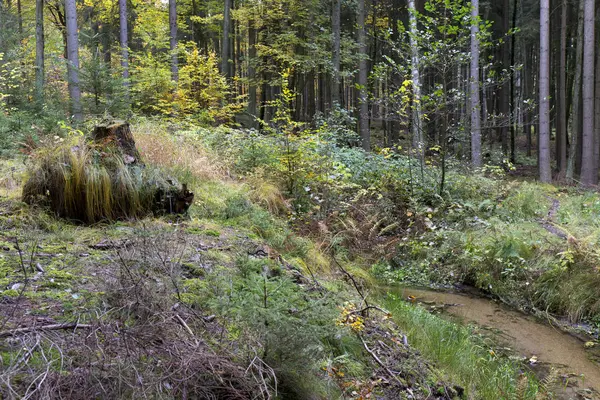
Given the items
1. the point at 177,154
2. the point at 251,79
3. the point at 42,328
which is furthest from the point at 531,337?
the point at 251,79

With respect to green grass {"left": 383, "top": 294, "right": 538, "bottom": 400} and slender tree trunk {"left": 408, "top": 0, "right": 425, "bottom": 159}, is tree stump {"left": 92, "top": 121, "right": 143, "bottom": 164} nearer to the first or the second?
A: green grass {"left": 383, "top": 294, "right": 538, "bottom": 400}

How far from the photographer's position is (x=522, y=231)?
25.3ft

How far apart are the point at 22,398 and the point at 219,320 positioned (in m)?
1.23

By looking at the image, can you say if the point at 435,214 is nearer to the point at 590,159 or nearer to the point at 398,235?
the point at 398,235

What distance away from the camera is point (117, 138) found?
219 inches

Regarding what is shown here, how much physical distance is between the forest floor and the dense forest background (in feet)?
8.76

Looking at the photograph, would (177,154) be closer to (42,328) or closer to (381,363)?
(381,363)

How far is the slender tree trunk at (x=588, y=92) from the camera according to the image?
14.6 metres

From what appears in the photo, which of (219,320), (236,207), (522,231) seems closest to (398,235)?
(522,231)

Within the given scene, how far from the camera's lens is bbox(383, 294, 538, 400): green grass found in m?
3.98

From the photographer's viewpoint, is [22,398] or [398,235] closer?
[22,398]

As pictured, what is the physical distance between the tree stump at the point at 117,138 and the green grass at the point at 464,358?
145 inches

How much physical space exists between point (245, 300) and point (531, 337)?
4.31m

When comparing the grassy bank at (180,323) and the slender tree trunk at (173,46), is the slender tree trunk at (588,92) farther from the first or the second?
the slender tree trunk at (173,46)
